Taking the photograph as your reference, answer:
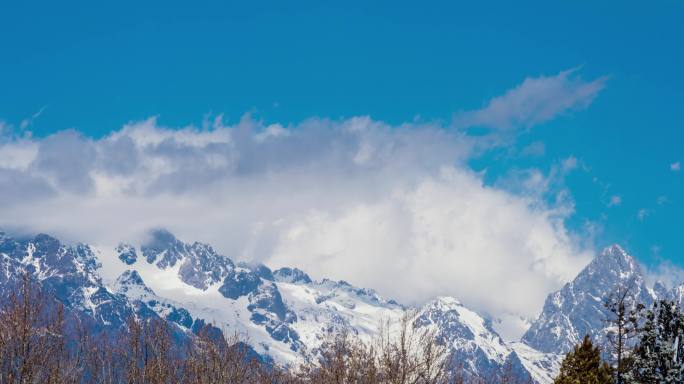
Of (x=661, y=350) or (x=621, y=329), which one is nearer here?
(x=661, y=350)

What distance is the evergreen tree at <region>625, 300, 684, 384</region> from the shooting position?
42.7m

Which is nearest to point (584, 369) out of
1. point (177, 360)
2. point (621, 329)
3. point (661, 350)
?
point (621, 329)

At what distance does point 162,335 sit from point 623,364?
101 ft

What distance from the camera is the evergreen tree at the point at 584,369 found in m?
55.6

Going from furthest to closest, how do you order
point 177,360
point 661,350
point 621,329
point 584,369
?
point 177,360, point 584,369, point 621,329, point 661,350

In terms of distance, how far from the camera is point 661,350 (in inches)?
1688

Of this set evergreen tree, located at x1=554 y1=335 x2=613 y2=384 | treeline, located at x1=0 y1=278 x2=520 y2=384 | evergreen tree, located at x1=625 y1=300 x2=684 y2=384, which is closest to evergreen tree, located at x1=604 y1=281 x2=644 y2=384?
evergreen tree, located at x1=554 y1=335 x2=613 y2=384

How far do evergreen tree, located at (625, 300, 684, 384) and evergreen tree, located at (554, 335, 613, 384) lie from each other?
9.89 m

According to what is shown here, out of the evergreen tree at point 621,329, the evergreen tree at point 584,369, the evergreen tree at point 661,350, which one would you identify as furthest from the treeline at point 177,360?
the evergreen tree at point 661,350

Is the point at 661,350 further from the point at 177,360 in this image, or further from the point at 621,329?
the point at 177,360

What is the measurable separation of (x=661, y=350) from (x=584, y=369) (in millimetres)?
15400

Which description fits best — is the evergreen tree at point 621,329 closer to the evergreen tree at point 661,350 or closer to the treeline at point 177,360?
the evergreen tree at point 661,350

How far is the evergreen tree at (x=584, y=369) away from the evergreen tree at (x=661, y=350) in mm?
9887

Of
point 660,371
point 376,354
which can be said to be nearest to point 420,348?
point 376,354
